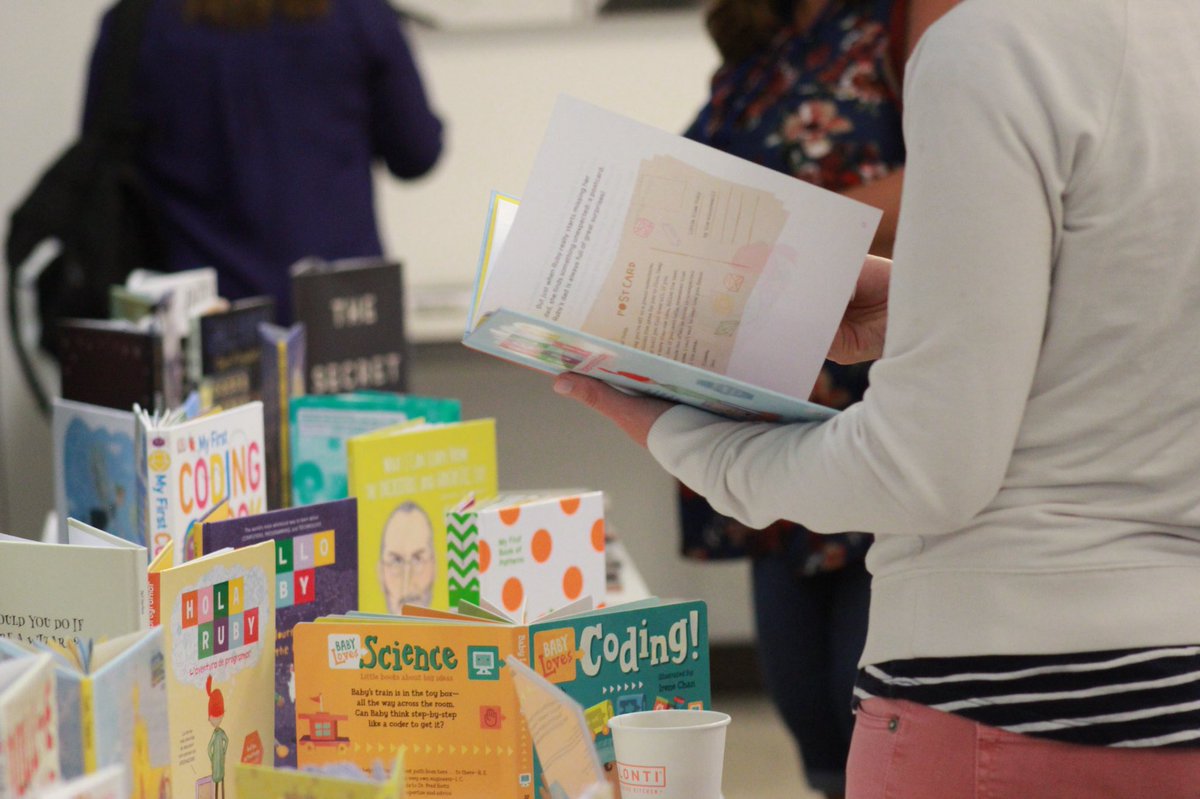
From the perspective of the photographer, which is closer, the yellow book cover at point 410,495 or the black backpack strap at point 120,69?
the yellow book cover at point 410,495

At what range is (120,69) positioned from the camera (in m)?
2.51

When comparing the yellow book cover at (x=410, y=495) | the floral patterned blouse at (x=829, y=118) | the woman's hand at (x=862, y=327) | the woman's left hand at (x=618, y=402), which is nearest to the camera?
the woman's left hand at (x=618, y=402)

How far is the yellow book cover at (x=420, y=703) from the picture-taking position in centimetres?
105

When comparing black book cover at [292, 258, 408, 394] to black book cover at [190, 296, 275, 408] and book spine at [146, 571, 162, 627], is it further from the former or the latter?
book spine at [146, 571, 162, 627]

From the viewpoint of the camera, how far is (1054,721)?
91 centimetres

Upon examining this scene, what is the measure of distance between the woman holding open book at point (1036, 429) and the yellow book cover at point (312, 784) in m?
0.33

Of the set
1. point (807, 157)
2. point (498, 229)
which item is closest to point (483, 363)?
point (807, 157)

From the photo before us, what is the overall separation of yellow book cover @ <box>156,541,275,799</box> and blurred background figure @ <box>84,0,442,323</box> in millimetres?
1610

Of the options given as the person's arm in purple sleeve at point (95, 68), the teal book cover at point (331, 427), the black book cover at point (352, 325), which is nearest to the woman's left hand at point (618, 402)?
the teal book cover at point (331, 427)

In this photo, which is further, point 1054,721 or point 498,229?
point 498,229

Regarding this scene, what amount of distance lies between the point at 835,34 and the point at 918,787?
3.87 ft

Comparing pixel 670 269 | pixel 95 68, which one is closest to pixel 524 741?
pixel 670 269

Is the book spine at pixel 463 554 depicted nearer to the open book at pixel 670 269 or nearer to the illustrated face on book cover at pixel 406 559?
the illustrated face on book cover at pixel 406 559

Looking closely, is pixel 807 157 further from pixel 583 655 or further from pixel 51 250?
pixel 51 250
